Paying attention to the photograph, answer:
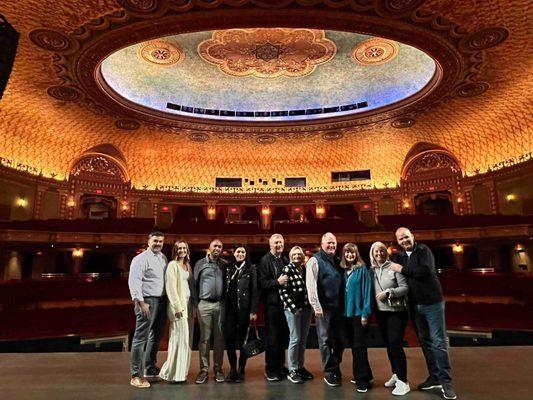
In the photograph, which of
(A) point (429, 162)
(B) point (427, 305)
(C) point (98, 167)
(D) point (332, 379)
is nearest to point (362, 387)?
(D) point (332, 379)

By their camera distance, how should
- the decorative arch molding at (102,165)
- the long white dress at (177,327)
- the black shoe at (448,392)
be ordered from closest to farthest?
the black shoe at (448,392), the long white dress at (177,327), the decorative arch molding at (102,165)

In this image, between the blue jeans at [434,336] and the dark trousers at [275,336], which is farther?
the dark trousers at [275,336]

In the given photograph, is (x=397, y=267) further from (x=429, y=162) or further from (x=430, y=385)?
(x=429, y=162)

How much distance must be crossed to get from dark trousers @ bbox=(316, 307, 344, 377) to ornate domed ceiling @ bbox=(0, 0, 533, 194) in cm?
778

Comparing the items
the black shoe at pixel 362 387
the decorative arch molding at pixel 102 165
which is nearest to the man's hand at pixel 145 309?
the black shoe at pixel 362 387

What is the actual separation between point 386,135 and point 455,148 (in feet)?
11.7

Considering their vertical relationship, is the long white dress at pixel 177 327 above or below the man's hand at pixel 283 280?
below

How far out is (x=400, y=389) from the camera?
3080mm

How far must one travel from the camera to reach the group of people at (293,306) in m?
3.24

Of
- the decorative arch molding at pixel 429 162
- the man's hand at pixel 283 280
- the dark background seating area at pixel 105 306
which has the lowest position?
the dark background seating area at pixel 105 306

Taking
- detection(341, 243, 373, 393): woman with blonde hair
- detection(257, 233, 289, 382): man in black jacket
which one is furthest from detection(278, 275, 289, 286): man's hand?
detection(341, 243, 373, 393): woman with blonde hair

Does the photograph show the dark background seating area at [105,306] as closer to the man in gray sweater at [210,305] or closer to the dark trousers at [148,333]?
the dark trousers at [148,333]

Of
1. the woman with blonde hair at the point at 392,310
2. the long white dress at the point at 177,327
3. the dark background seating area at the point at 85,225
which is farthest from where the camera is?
the dark background seating area at the point at 85,225

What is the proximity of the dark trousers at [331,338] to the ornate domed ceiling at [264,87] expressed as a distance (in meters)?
7.78
